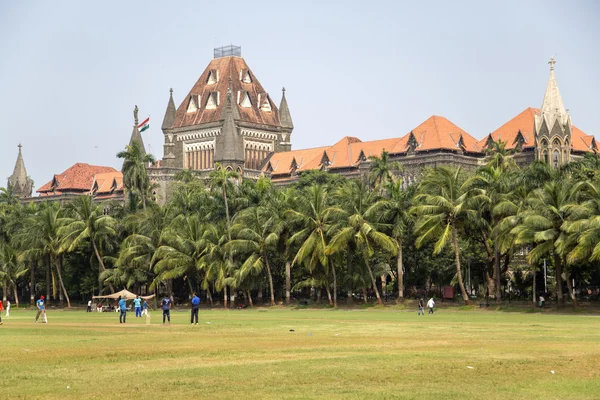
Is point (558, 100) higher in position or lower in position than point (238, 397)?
higher

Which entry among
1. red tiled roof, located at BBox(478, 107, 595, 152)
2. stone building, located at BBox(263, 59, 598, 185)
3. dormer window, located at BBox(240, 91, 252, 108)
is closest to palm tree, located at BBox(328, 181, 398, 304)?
stone building, located at BBox(263, 59, 598, 185)

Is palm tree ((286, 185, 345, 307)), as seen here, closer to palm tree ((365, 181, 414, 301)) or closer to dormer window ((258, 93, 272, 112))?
palm tree ((365, 181, 414, 301))

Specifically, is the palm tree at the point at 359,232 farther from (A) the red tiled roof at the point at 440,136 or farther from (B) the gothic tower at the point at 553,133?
(A) the red tiled roof at the point at 440,136

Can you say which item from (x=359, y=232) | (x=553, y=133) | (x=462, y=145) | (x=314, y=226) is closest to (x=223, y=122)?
(x=462, y=145)

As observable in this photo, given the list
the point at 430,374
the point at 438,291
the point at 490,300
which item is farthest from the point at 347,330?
the point at 438,291

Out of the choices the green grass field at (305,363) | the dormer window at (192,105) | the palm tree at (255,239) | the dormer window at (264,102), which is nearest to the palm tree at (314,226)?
the palm tree at (255,239)

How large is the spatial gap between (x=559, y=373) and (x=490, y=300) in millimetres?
48444

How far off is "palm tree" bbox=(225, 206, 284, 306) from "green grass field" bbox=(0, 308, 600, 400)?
119ft

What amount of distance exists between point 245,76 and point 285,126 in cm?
1105

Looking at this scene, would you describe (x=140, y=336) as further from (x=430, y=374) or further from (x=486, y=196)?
(x=486, y=196)

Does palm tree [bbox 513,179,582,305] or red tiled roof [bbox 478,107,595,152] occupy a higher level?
red tiled roof [bbox 478,107,595,152]

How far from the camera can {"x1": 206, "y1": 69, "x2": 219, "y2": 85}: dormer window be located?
180m

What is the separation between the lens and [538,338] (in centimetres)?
3809

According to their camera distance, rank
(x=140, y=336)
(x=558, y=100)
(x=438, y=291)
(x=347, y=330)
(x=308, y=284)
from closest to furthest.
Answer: (x=140, y=336) → (x=347, y=330) → (x=308, y=284) → (x=438, y=291) → (x=558, y=100)
